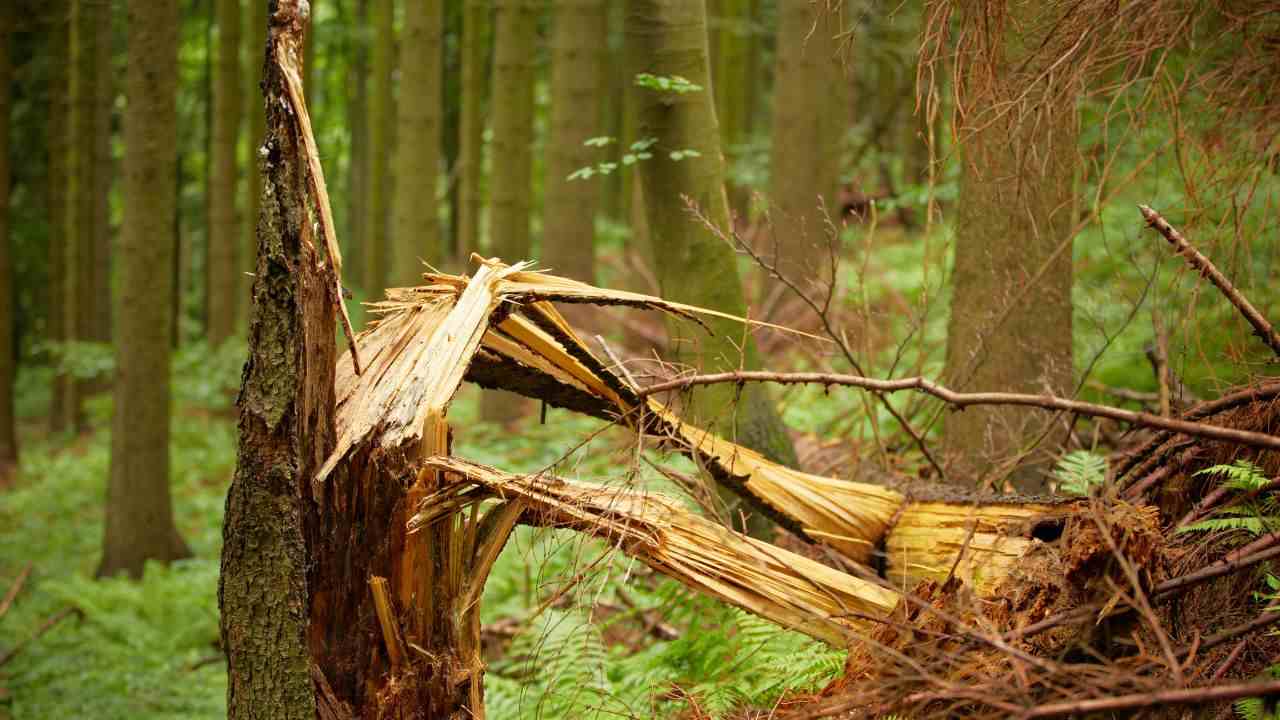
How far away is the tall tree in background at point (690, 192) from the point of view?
538cm

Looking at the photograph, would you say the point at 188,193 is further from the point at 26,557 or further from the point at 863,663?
the point at 863,663

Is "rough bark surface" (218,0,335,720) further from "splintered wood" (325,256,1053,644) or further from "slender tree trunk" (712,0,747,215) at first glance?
"slender tree trunk" (712,0,747,215)

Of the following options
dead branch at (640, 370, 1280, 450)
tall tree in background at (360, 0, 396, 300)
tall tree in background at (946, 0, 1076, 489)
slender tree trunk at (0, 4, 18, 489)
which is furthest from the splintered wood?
tall tree in background at (360, 0, 396, 300)

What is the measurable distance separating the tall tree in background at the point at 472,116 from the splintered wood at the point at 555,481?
12618 mm

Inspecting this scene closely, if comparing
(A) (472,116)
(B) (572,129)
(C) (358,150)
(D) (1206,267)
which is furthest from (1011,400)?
(C) (358,150)

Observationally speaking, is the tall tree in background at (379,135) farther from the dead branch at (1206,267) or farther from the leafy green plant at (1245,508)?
the leafy green plant at (1245,508)

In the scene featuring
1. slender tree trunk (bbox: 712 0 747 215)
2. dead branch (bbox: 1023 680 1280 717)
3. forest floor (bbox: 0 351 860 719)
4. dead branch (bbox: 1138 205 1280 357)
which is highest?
slender tree trunk (bbox: 712 0 747 215)

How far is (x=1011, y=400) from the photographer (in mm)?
3066

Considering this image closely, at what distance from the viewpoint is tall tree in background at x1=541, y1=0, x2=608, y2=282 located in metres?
11.6

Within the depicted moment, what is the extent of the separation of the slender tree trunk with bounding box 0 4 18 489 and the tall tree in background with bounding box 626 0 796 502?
11.5 meters

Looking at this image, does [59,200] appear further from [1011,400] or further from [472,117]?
[1011,400]

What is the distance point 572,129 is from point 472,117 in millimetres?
4691

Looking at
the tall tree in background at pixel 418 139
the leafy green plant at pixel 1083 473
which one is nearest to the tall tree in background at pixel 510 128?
the tall tree in background at pixel 418 139

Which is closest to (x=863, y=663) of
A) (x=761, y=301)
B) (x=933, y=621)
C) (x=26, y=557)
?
(x=933, y=621)
